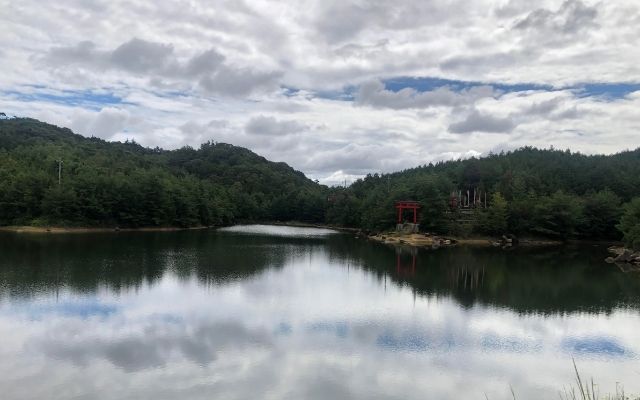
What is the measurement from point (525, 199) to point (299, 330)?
5035cm

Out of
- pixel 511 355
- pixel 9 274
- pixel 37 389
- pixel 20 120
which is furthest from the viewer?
pixel 20 120

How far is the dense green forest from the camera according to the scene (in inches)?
2208

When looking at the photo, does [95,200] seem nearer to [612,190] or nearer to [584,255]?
[584,255]

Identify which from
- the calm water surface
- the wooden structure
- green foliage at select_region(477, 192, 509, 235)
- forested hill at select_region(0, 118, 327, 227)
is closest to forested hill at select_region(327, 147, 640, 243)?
green foliage at select_region(477, 192, 509, 235)

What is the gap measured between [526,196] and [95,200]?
51.2m

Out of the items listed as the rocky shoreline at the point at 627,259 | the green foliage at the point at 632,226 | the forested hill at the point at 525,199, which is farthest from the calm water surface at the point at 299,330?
the forested hill at the point at 525,199

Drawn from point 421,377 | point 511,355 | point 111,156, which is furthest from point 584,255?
point 111,156

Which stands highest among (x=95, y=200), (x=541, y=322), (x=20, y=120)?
(x=20, y=120)

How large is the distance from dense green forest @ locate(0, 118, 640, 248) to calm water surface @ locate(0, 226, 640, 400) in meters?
23.4

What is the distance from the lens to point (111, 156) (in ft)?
286

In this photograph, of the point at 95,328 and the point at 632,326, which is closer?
the point at 95,328

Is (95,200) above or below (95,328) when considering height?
above

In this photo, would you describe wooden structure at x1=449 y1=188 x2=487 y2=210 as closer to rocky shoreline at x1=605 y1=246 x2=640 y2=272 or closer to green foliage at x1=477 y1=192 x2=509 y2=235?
green foliage at x1=477 y1=192 x2=509 y2=235

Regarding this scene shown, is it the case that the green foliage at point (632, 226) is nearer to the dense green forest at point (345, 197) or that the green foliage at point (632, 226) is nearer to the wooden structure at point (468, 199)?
the dense green forest at point (345, 197)
